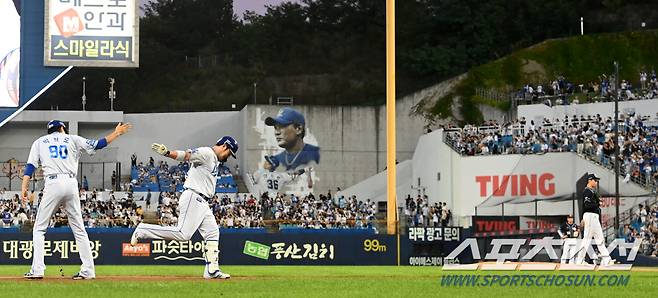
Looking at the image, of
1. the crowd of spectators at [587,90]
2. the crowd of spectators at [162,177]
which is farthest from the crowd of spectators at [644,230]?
the crowd of spectators at [162,177]

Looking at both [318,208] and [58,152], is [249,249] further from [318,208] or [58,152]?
[58,152]

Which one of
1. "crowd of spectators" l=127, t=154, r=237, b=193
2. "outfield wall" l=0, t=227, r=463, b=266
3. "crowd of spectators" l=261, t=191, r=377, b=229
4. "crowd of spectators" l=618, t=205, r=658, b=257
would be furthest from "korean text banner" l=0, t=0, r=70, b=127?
"crowd of spectators" l=618, t=205, r=658, b=257

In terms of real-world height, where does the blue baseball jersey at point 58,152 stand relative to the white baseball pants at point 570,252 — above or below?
above

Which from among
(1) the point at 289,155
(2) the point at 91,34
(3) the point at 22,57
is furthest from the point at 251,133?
(2) the point at 91,34

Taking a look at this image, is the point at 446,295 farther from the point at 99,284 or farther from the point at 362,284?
the point at 99,284

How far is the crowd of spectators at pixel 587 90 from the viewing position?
55969 mm

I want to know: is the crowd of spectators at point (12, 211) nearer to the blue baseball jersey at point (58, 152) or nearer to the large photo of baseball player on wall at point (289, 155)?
the large photo of baseball player on wall at point (289, 155)

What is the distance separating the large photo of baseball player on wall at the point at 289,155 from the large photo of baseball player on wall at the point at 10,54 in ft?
59.7

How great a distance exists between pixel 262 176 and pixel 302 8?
98.8ft

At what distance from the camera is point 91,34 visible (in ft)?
140

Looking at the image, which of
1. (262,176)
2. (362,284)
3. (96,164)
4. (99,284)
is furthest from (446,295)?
(96,164)

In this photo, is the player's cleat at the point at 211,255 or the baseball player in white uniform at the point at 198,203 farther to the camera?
the player's cleat at the point at 211,255

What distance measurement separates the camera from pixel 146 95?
276 ft

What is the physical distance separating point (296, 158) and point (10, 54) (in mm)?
20064
